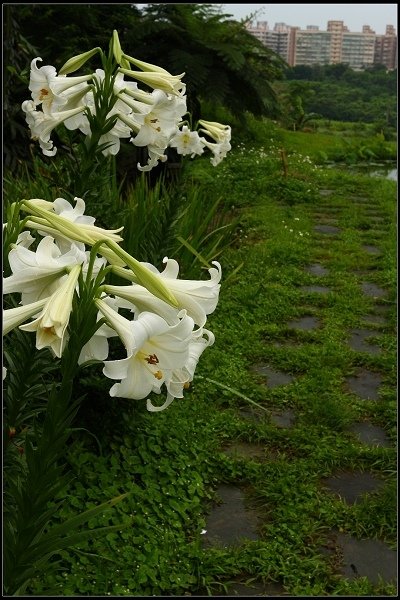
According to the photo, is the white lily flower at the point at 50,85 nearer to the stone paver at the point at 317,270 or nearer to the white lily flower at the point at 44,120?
the white lily flower at the point at 44,120

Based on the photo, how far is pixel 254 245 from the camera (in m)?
5.61

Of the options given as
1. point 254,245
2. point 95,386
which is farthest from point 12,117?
point 95,386

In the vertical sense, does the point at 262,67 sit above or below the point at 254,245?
Result: above

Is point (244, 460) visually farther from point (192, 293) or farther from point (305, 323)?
point (305, 323)

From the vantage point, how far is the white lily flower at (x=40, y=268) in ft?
3.80

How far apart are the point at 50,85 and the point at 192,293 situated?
118cm

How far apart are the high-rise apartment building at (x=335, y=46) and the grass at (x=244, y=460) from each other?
363 inches

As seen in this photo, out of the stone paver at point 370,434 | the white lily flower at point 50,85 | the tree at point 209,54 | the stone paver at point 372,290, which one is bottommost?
the stone paver at point 372,290

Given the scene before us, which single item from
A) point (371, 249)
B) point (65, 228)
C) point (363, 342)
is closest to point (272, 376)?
point (363, 342)

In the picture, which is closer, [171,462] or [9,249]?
[9,249]

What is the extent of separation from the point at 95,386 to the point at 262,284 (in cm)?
243

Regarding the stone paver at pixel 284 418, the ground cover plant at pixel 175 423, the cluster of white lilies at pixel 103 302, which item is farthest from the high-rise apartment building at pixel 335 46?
the cluster of white lilies at pixel 103 302

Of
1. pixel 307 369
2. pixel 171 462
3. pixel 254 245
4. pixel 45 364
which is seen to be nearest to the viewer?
pixel 45 364

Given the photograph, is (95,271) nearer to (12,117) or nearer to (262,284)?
(262,284)
